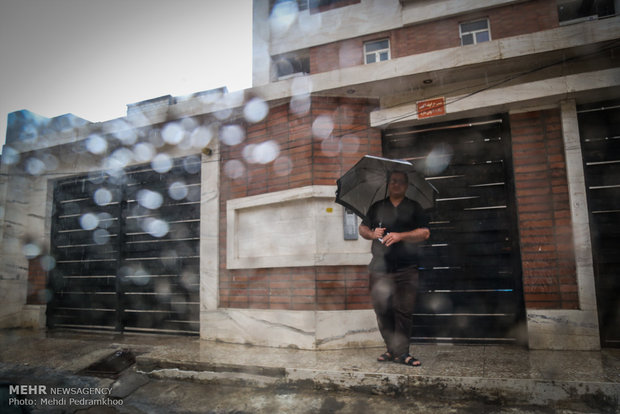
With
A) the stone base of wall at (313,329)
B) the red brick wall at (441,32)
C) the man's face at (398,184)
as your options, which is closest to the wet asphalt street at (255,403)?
the stone base of wall at (313,329)

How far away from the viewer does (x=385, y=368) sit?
3805 mm

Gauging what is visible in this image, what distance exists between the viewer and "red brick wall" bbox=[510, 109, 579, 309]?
15.3ft

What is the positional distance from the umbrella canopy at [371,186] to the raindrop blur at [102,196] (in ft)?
19.2

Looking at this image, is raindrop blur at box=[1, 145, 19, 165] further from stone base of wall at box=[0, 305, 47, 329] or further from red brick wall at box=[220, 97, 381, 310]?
red brick wall at box=[220, 97, 381, 310]

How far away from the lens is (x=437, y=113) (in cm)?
526

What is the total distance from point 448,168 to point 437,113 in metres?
0.86

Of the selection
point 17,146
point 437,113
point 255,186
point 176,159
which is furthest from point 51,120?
point 437,113

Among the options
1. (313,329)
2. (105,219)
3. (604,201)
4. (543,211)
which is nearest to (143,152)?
(105,219)

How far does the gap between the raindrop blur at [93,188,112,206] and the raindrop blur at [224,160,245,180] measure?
3236mm

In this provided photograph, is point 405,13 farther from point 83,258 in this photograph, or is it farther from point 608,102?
point 83,258

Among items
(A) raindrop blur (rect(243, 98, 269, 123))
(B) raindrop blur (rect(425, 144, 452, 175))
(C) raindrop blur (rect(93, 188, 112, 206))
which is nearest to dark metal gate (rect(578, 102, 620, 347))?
(B) raindrop blur (rect(425, 144, 452, 175))

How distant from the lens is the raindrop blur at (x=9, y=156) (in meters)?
8.14

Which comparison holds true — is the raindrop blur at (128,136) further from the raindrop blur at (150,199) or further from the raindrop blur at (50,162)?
the raindrop blur at (50,162)

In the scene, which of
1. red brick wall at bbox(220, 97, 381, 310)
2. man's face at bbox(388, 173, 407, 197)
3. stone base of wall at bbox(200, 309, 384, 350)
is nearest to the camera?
man's face at bbox(388, 173, 407, 197)
